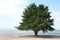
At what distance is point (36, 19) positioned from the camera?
40.0 meters

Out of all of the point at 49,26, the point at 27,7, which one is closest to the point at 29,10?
the point at 27,7

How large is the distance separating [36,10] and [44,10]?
1370mm

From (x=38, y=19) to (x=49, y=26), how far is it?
2250 mm

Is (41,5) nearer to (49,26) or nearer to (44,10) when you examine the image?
(44,10)

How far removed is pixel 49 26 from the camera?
40562 millimetres

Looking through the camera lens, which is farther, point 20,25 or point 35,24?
point 20,25

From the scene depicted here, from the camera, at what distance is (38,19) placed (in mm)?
39906

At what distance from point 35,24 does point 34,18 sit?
1097mm

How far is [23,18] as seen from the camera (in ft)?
138

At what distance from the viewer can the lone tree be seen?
130ft

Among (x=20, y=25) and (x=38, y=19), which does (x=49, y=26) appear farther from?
(x=20, y=25)

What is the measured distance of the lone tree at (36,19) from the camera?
39625 mm

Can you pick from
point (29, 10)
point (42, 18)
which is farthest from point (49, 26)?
point (29, 10)

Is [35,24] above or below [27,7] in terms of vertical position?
below
